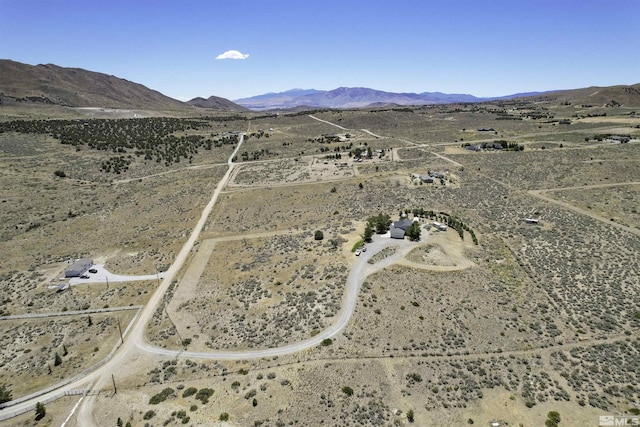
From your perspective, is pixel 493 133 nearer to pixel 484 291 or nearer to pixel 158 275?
pixel 484 291

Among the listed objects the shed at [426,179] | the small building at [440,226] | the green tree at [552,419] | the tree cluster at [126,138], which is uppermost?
the tree cluster at [126,138]

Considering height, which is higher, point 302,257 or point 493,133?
point 493,133

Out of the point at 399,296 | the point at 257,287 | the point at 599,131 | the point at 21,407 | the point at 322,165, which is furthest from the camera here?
the point at 599,131

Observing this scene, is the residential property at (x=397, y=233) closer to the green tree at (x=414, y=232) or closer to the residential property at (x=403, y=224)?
the residential property at (x=403, y=224)

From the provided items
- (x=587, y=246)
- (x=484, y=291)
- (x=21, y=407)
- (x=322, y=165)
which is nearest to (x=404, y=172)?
(x=322, y=165)

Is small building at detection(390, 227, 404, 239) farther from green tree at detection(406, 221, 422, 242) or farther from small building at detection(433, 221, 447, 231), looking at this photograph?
small building at detection(433, 221, 447, 231)

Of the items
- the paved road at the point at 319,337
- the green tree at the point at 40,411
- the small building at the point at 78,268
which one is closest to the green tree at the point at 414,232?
the paved road at the point at 319,337

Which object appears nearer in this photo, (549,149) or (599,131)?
(549,149)
